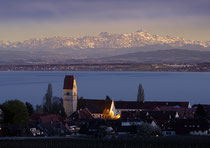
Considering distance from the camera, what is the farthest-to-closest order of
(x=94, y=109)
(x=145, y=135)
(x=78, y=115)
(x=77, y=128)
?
(x=94, y=109) < (x=78, y=115) < (x=77, y=128) < (x=145, y=135)

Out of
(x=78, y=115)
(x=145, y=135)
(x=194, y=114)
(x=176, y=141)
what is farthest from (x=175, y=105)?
(x=176, y=141)

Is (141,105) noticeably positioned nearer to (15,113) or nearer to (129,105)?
(129,105)

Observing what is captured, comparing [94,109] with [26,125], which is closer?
[26,125]

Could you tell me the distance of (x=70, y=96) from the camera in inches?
2232

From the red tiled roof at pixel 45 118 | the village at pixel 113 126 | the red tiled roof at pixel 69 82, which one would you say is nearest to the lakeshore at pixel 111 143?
the village at pixel 113 126

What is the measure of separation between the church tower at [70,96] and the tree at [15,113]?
1203 centimetres

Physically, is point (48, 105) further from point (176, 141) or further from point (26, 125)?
point (176, 141)

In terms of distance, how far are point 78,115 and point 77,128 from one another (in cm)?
851

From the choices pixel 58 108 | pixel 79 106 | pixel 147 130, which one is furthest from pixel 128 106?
pixel 147 130

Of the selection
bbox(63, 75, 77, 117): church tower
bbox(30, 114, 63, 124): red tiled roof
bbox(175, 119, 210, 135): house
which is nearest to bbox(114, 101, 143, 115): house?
Answer: bbox(63, 75, 77, 117): church tower

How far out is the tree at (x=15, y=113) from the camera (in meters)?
43.1

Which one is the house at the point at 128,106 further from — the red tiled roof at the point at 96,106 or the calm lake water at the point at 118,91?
the calm lake water at the point at 118,91

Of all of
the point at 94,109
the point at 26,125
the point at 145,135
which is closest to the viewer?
the point at 145,135

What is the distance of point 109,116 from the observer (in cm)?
5488
